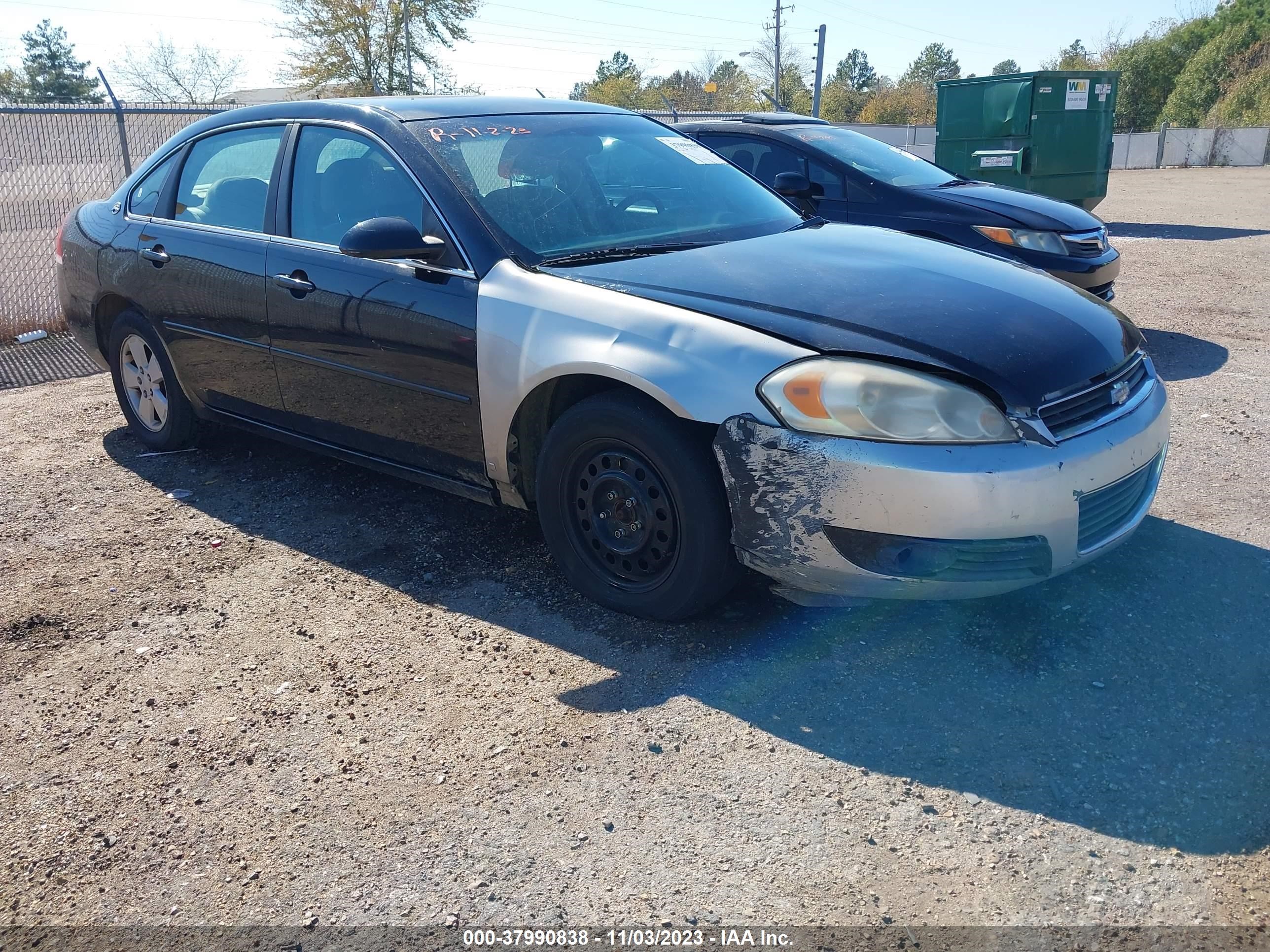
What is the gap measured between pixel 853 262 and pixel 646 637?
1500 mm

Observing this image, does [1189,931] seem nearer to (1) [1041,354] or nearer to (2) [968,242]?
(1) [1041,354]

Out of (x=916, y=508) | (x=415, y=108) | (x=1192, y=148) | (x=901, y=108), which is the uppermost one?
(x=901, y=108)

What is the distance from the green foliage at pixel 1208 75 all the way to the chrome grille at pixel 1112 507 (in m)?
52.8

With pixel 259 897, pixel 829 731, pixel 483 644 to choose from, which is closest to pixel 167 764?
pixel 259 897

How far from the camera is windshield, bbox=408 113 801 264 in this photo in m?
3.88

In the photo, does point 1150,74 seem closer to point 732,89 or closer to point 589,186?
point 732,89

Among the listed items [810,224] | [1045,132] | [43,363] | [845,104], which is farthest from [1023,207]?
[845,104]

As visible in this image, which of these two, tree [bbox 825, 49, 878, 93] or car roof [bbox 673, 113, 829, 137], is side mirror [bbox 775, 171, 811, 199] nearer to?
car roof [bbox 673, 113, 829, 137]

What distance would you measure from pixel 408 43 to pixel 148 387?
1547 inches

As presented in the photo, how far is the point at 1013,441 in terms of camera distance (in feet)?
9.65

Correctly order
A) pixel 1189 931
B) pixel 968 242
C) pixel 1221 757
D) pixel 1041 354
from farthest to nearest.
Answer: pixel 968 242 < pixel 1041 354 < pixel 1221 757 < pixel 1189 931

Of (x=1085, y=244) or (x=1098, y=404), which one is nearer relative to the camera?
(x=1098, y=404)

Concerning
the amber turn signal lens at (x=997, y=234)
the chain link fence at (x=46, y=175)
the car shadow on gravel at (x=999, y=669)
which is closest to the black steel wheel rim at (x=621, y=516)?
the car shadow on gravel at (x=999, y=669)

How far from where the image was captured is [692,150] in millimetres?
4688
